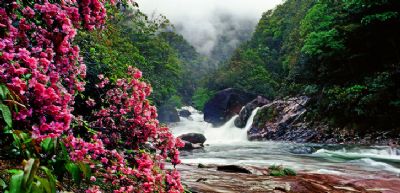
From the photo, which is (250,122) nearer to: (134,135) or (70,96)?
(134,135)

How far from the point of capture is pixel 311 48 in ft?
74.6

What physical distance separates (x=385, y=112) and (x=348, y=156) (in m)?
5.22

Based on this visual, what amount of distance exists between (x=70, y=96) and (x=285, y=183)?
20.4 feet

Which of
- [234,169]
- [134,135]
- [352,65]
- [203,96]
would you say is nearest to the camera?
[134,135]

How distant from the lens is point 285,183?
789 cm

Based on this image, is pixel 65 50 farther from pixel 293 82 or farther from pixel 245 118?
pixel 245 118

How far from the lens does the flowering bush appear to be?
2398 mm

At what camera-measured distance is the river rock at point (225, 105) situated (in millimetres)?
43844

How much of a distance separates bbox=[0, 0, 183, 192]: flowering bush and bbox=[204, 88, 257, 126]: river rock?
129ft

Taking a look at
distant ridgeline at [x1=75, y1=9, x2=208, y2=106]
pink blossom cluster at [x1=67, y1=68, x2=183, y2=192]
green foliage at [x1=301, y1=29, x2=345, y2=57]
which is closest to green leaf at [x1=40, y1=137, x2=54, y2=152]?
pink blossom cluster at [x1=67, y1=68, x2=183, y2=192]

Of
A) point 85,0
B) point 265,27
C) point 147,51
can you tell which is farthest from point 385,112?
point 265,27

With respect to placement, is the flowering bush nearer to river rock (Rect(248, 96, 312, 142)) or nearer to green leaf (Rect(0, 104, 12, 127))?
green leaf (Rect(0, 104, 12, 127))

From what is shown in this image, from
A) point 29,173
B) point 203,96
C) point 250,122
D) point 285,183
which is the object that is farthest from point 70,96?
point 203,96

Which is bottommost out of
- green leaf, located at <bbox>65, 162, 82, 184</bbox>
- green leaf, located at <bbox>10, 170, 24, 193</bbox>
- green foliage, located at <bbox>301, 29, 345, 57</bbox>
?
green leaf, located at <bbox>10, 170, 24, 193</bbox>
